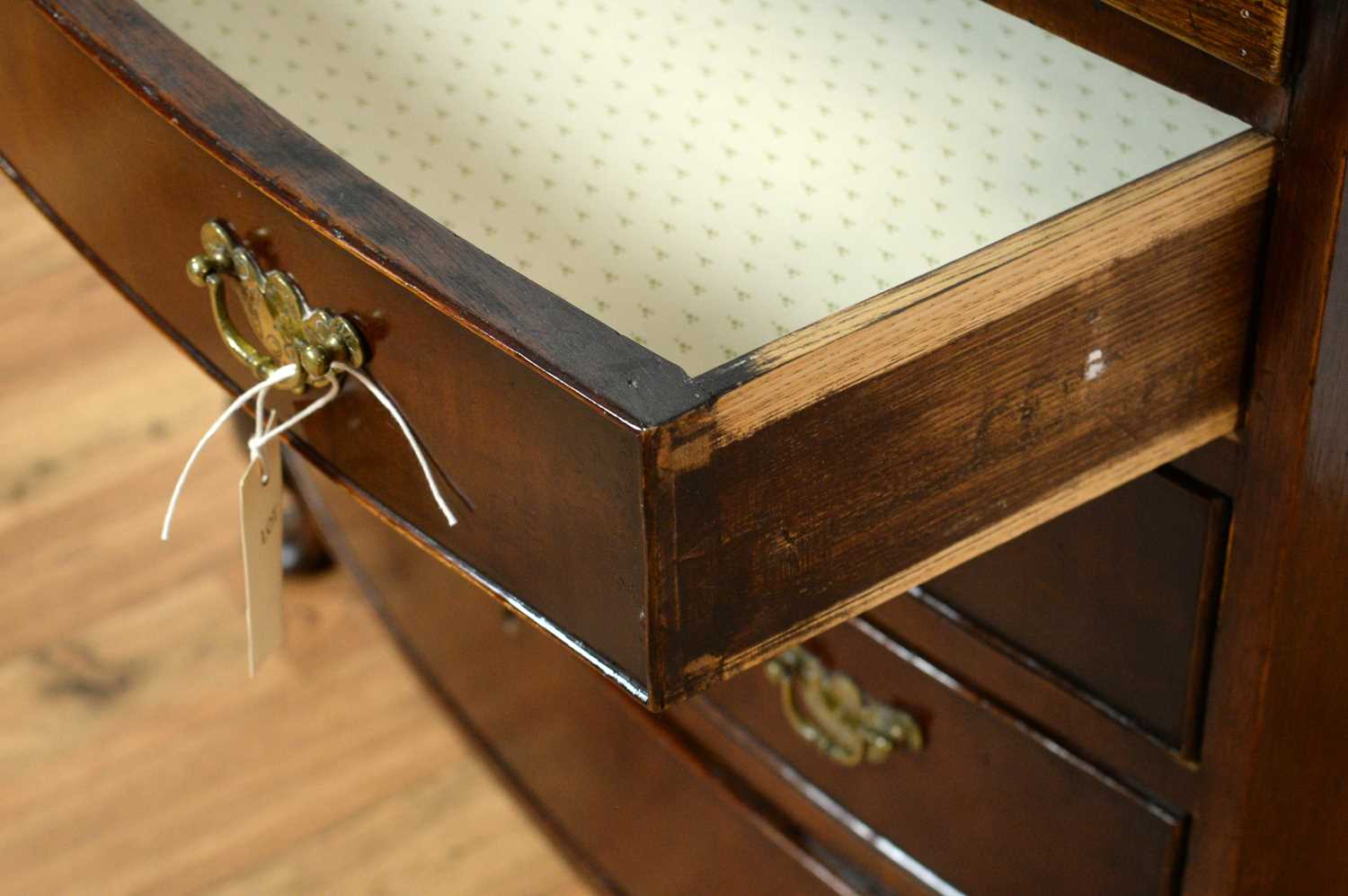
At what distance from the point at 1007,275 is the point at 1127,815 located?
295 millimetres

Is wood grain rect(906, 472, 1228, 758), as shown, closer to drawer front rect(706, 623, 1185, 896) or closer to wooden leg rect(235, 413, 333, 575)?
drawer front rect(706, 623, 1185, 896)

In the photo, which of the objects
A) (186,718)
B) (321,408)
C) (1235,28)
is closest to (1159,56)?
(1235,28)

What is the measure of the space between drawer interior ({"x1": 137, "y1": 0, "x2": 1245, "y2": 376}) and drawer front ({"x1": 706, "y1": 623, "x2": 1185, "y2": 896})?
0.74 ft

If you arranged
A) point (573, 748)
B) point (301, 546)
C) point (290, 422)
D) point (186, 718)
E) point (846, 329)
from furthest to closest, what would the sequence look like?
1. point (301, 546)
2. point (186, 718)
3. point (573, 748)
4. point (290, 422)
5. point (846, 329)

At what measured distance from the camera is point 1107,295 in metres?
0.45

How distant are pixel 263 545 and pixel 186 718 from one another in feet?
2.19

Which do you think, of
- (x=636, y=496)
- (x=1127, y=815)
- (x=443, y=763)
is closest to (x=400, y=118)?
(x=636, y=496)

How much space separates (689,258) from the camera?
0.52m

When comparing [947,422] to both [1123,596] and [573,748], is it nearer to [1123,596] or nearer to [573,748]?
[1123,596]

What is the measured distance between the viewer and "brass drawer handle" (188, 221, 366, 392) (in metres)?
0.48

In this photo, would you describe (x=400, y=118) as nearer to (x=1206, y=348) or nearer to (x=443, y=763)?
(x=1206, y=348)

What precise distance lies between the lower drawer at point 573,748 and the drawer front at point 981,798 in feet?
0.21

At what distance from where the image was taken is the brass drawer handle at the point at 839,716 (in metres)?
0.71

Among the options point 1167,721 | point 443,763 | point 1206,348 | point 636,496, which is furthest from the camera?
point 443,763
